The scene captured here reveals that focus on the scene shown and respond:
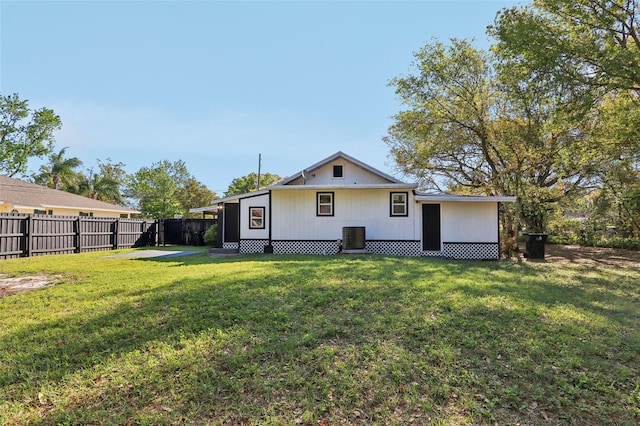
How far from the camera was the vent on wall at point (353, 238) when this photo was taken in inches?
496

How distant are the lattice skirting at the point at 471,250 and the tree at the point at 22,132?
955 inches

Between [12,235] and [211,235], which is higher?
[12,235]

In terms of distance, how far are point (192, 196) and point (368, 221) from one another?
30.2 meters

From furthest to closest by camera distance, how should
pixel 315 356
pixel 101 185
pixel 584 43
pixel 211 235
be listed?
1. pixel 101 185
2. pixel 211 235
3. pixel 584 43
4. pixel 315 356

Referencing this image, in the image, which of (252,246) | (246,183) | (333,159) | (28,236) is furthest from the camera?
(246,183)

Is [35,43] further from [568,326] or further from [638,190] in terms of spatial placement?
[638,190]

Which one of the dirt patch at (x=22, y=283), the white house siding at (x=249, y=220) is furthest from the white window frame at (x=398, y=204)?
the dirt patch at (x=22, y=283)

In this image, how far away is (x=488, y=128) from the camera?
15.6m

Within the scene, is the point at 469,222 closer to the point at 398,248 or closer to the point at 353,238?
the point at 398,248

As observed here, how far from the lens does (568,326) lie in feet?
13.9

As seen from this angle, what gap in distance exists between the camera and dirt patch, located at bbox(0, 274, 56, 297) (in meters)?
6.13

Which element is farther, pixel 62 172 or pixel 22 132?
pixel 62 172

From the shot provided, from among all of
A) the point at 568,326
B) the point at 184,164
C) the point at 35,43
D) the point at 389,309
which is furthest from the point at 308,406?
the point at 184,164

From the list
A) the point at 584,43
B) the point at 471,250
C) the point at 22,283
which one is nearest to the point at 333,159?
the point at 471,250
